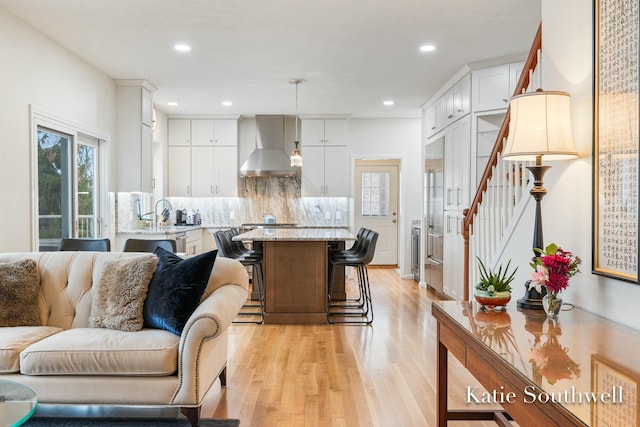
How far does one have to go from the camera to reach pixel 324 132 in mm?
8234

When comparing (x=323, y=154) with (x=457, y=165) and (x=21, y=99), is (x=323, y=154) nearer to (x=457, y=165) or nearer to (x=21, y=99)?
(x=457, y=165)

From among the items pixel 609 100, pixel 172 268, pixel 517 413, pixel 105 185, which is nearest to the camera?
pixel 517 413

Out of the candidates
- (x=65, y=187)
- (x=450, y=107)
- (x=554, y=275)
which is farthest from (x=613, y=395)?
(x=450, y=107)

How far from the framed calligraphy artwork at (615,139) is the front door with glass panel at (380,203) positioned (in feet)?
25.3

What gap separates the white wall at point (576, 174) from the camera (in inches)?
70.7

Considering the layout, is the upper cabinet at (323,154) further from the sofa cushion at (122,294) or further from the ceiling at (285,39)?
the sofa cushion at (122,294)

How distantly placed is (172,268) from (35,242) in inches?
85.7

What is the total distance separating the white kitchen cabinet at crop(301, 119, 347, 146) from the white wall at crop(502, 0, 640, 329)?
5956 mm

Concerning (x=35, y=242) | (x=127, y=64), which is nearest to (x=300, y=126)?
(x=127, y=64)

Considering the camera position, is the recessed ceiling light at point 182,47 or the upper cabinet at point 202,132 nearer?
the recessed ceiling light at point 182,47

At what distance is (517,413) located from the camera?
1268 mm

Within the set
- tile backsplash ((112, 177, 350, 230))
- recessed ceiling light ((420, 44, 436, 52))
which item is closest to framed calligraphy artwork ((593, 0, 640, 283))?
recessed ceiling light ((420, 44, 436, 52))

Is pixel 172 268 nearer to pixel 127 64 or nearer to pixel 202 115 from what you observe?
pixel 127 64

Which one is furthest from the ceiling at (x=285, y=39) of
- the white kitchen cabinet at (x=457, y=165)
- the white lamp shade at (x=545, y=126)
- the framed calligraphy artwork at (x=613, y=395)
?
the framed calligraphy artwork at (x=613, y=395)
